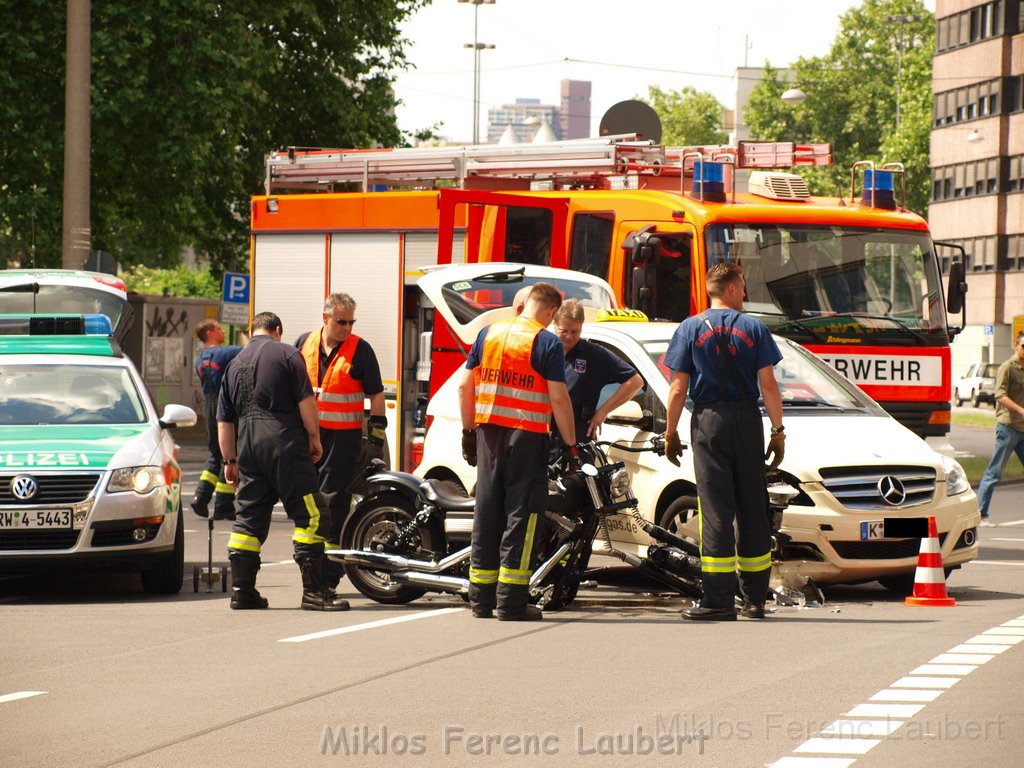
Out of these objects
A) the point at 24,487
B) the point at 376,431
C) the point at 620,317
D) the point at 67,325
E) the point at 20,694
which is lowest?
the point at 20,694

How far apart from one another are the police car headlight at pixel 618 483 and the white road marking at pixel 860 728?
3.58m

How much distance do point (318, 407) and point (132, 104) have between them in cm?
1842

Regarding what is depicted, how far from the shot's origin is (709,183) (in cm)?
1589

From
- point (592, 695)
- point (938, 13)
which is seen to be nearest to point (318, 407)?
point (592, 695)

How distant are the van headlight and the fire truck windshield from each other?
12.1ft

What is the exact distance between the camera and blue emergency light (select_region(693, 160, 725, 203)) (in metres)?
15.9

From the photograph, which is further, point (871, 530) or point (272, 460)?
point (871, 530)

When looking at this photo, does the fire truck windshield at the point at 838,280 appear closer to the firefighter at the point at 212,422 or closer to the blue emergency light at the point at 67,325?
the firefighter at the point at 212,422

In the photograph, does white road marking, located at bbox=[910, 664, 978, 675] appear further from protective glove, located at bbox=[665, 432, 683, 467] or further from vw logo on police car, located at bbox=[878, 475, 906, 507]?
vw logo on police car, located at bbox=[878, 475, 906, 507]

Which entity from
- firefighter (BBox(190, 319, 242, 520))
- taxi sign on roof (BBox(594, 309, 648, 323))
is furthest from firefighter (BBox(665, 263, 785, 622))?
firefighter (BBox(190, 319, 242, 520))

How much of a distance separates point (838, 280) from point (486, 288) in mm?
3119

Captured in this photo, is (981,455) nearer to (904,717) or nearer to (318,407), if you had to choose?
(318,407)

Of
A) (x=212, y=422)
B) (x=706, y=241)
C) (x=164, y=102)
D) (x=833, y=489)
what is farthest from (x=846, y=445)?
(x=164, y=102)

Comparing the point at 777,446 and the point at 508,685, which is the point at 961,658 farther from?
the point at 508,685
